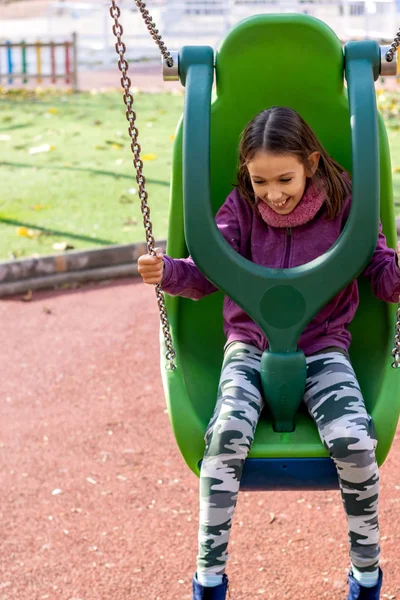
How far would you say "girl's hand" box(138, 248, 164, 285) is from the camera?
99.0 inches

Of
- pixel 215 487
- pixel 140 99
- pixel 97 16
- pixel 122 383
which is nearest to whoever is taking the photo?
pixel 215 487

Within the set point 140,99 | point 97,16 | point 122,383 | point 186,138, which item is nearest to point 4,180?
point 122,383

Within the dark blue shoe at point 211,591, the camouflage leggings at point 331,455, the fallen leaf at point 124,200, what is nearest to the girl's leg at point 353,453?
the camouflage leggings at point 331,455

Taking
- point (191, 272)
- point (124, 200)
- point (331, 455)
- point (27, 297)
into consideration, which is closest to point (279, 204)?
point (191, 272)

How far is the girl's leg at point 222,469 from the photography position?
233cm

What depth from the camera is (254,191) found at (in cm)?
261

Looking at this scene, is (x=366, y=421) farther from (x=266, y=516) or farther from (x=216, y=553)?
(x=266, y=516)

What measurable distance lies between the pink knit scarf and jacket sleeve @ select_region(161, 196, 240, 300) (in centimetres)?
14

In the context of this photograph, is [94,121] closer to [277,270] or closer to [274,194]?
[274,194]

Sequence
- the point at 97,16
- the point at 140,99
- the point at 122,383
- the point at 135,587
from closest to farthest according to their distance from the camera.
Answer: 1. the point at 135,587
2. the point at 122,383
3. the point at 140,99
4. the point at 97,16

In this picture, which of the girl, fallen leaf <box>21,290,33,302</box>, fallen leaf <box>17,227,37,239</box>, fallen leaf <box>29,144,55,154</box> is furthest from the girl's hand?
fallen leaf <box>29,144,55,154</box>

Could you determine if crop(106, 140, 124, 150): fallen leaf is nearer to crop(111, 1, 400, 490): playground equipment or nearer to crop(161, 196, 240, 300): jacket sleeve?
crop(111, 1, 400, 490): playground equipment

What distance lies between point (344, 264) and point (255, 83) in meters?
0.85

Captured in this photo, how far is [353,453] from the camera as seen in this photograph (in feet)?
7.60
